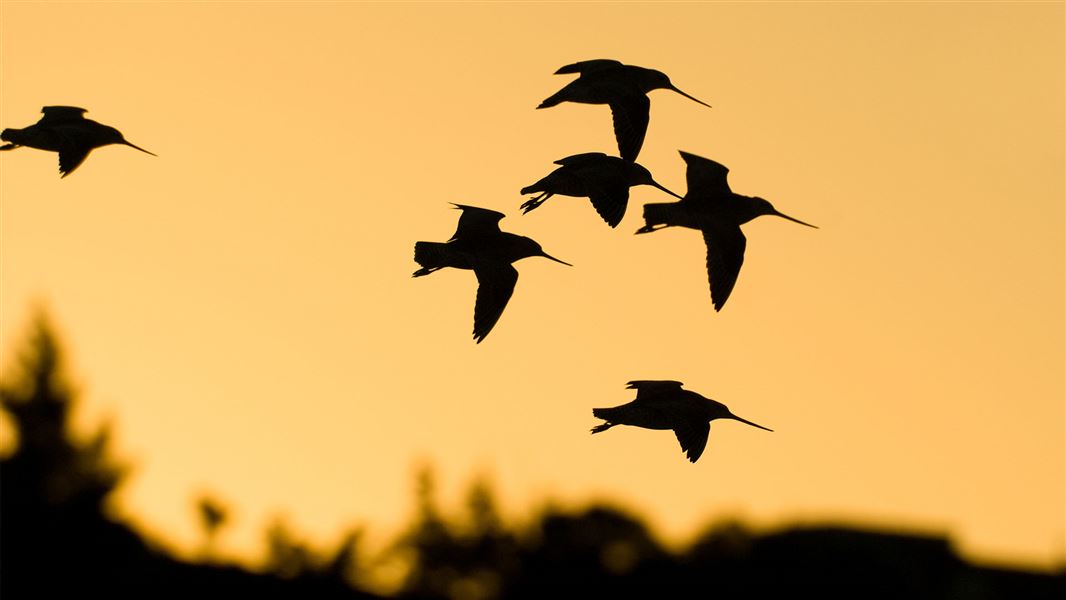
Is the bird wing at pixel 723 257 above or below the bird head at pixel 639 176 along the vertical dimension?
below

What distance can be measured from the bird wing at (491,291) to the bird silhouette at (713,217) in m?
1.58

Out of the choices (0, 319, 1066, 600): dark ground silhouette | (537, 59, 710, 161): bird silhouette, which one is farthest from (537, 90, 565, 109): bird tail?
(0, 319, 1066, 600): dark ground silhouette

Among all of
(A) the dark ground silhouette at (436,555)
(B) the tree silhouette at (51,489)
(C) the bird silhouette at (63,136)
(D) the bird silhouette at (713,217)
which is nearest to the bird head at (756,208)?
(D) the bird silhouette at (713,217)

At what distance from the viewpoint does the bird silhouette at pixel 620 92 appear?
1808cm

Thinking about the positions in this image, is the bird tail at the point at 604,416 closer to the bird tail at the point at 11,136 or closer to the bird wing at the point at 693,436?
the bird wing at the point at 693,436

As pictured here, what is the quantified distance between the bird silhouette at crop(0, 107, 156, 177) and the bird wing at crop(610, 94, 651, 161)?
3966 mm

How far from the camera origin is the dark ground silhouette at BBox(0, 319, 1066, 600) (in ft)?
180

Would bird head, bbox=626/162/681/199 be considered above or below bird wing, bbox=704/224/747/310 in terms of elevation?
above

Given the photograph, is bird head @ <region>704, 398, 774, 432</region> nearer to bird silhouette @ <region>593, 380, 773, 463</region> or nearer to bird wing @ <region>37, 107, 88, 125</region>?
bird silhouette @ <region>593, 380, 773, 463</region>

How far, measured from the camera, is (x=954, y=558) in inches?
2660

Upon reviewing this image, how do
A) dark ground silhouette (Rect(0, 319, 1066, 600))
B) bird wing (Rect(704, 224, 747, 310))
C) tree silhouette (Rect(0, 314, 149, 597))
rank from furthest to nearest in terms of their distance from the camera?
1. tree silhouette (Rect(0, 314, 149, 597))
2. dark ground silhouette (Rect(0, 319, 1066, 600))
3. bird wing (Rect(704, 224, 747, 310))

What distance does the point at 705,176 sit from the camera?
17.3 metres

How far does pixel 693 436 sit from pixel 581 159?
2504mm

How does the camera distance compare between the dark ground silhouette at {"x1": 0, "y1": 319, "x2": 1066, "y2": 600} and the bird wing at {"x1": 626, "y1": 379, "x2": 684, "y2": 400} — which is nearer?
the bird wing at {"x1": 626, "y1": 379, "x2": 684, "y2": 400}
